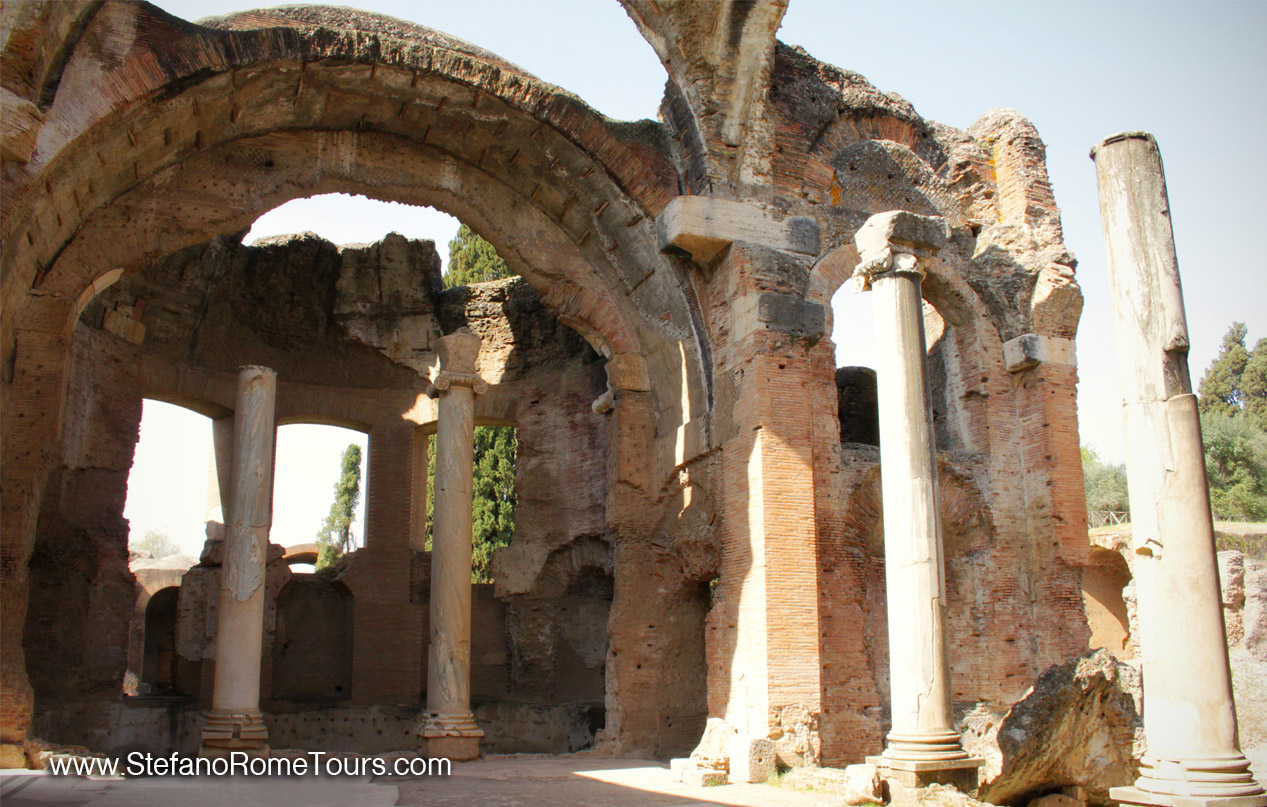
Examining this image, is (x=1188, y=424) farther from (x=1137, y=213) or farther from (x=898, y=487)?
(x=898, y=487)

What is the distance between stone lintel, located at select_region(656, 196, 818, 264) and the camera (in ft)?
33.9

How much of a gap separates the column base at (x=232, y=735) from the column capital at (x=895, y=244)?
681 cm

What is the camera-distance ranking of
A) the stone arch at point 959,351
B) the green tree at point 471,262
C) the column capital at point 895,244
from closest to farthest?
the column capital at point 895,244 < the stone arch at point 959,351 < the green tree at point 471,262

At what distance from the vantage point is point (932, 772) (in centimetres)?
692

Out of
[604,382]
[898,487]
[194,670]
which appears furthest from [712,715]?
[194,670]

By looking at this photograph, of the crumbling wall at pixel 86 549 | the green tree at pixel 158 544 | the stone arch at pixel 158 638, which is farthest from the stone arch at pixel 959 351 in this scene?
the green tree at pixel 158 544

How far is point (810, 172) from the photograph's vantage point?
36.7 ft

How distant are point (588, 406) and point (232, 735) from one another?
6.14m

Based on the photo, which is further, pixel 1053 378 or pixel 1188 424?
pixel 1053 378

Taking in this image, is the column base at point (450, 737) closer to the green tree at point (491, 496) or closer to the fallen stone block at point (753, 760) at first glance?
the fallen stone block at point (753, 760)

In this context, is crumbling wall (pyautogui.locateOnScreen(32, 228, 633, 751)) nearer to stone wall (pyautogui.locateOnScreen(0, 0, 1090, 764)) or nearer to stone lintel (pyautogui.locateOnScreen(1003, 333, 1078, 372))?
stone wall (pyautogui.locateOnScreen(0, 0, 1090, 764))

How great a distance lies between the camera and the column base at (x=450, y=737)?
10.0 metres

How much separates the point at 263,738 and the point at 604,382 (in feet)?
19.9

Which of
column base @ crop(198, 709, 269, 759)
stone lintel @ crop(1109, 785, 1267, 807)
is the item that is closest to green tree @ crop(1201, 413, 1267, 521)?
stone lintel @ crop(1109, 785, 1267, 807)
